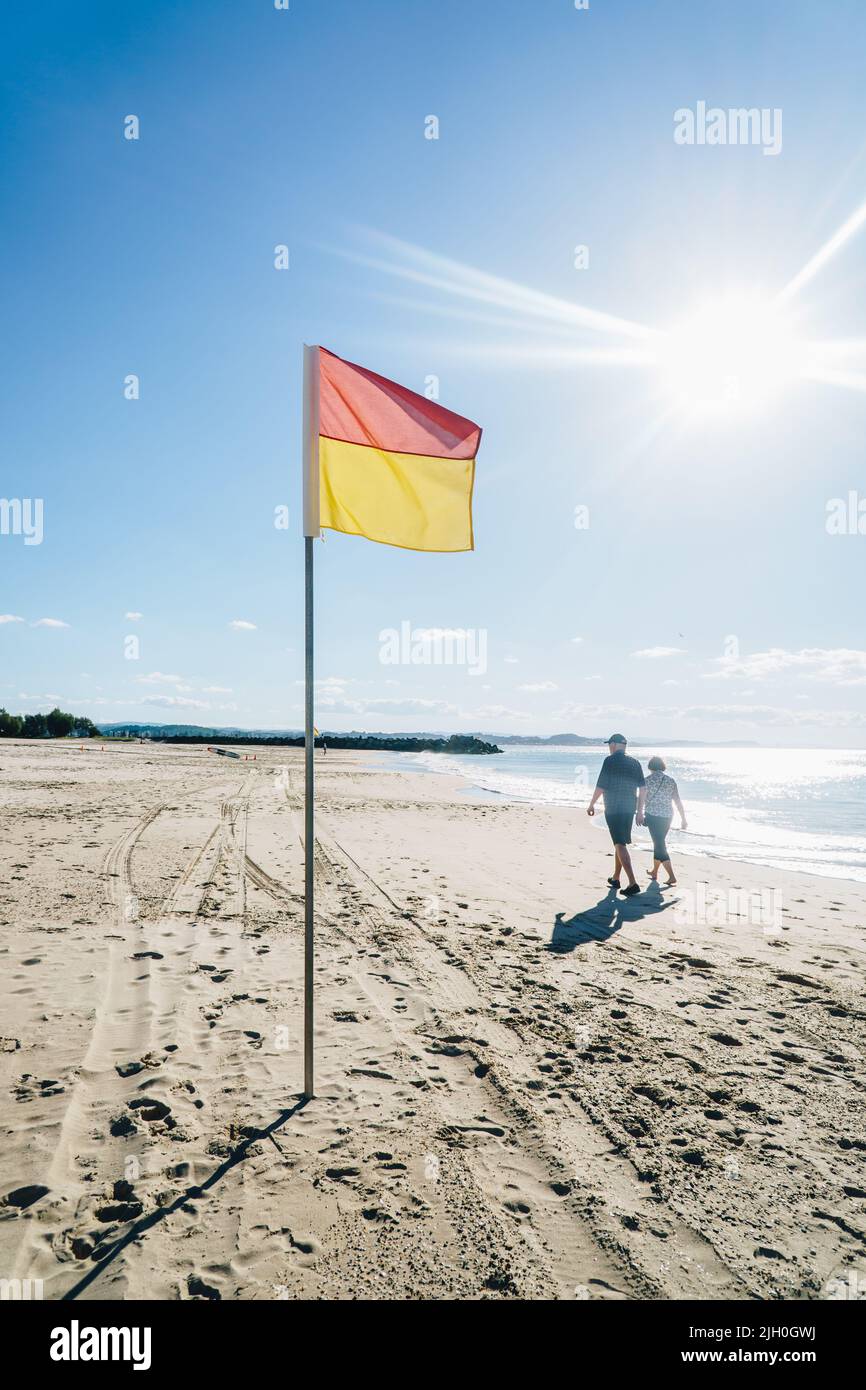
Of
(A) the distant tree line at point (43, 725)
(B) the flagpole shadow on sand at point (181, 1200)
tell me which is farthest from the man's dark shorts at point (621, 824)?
(A) the distant tree line at point (43, 725)

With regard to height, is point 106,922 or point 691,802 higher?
point 106,922

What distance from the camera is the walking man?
10.9 metres

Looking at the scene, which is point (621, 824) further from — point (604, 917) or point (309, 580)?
point (309, 580)

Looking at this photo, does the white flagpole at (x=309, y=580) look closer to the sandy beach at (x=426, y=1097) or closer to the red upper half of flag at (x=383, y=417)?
the red upper half of flag at (x=383, y=417)

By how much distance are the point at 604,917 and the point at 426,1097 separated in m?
5.45

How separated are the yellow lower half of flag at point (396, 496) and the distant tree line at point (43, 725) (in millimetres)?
92580

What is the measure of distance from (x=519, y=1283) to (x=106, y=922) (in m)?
6.77

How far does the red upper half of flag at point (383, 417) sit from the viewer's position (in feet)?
16.3

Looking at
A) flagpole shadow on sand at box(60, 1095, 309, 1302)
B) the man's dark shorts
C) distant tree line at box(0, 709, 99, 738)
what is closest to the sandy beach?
flagpole shadow on sand at box(60, 1095, 309, 1302)

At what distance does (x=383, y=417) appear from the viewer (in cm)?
530

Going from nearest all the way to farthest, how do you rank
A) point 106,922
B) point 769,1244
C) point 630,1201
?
point 769,1244 → point 630,1201 → point 106,922

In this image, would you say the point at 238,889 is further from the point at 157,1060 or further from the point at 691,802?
the point at 691,802

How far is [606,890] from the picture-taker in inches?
436

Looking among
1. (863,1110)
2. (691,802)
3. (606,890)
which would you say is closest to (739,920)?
(606,890)
